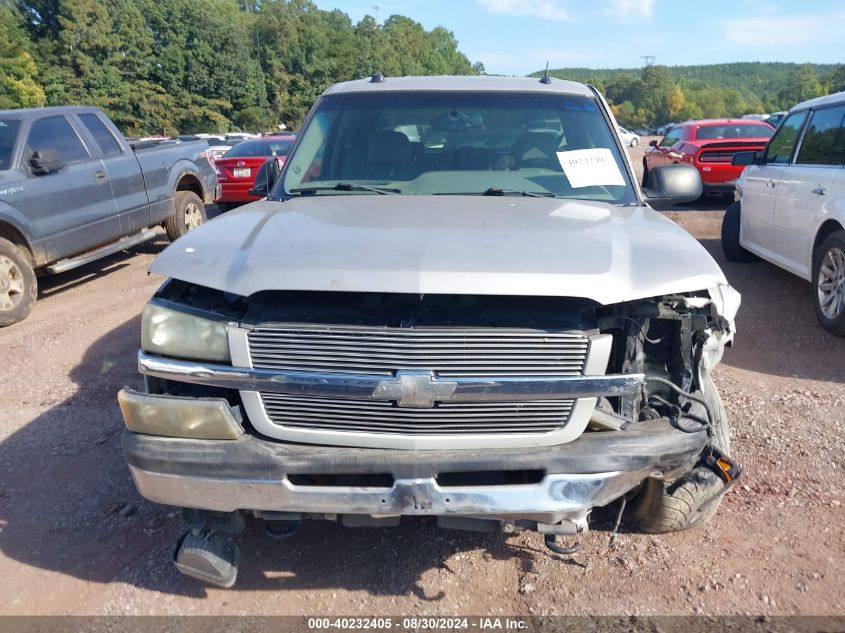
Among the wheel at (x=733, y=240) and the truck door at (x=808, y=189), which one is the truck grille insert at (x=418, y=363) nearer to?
the truck door at (x=808, y=189)

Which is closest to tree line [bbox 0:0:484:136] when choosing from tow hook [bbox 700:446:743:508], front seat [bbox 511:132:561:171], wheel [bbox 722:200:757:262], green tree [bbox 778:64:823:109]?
wheel [bbox 722:200:757:262]

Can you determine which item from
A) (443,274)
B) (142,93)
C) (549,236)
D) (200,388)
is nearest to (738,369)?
(549,236)

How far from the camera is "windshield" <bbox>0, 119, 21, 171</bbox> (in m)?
6.89

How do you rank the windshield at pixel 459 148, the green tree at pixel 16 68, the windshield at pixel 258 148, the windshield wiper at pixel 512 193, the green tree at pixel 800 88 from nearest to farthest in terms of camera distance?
1. the windshield wiper at pixel 512 193
2. the windshield at pixel 459 148
3. the windshield at pixel 258 148
4. the green tree at pixel 16 68
5. the green tree at pixel 800 88

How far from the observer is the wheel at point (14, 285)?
6.47 m

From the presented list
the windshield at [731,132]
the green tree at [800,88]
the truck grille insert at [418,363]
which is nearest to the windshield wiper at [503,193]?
the truck grille insert at [418,363]

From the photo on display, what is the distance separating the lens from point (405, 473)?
7.66 feet

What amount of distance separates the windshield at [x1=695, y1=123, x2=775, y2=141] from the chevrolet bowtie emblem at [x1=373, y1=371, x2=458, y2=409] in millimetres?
13224

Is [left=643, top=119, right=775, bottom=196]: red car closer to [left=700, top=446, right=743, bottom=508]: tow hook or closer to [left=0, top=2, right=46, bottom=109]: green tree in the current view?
[left=700, top=446, right=743, bottom=508]: tow hook

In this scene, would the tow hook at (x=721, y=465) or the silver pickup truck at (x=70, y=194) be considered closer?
the tow hook at (x=721, y=465)

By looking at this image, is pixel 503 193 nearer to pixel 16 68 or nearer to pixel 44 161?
pixel 44 161

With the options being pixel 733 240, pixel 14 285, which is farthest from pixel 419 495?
pixel 733 240

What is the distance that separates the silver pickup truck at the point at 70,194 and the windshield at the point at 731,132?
998cm

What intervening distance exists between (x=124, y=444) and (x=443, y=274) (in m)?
1.28
